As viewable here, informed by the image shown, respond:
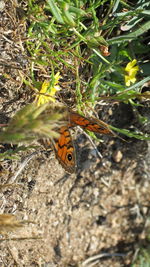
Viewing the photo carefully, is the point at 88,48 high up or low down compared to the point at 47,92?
up

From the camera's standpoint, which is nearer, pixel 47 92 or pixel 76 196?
pixel 47 92

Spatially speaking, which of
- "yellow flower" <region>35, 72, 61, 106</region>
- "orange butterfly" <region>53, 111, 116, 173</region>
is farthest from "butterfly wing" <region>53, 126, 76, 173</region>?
"yellow flower" <region>35, 72, 61, 106</region>

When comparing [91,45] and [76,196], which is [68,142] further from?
[76,196]

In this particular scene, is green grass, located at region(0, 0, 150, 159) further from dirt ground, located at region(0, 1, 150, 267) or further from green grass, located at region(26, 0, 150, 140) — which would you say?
dirt ground, located at region(0, 1, 150, 267)

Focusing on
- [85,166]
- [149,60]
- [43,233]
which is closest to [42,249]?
[43,233]

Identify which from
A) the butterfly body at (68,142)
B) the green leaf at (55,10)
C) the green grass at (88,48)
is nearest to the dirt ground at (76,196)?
the green grass at (88,48)

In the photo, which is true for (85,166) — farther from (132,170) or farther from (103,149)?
(132,170)

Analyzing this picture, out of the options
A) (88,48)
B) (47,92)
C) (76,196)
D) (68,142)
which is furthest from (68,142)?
(76,196)
